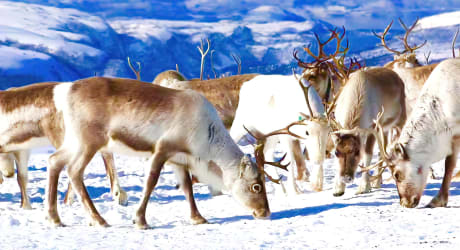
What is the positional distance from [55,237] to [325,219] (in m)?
2.18

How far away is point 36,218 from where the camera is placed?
555 cm

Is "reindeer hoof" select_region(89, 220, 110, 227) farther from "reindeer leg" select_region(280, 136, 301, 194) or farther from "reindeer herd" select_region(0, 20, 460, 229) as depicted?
"reindeer leg" select_region(280, 136, 301, 194)

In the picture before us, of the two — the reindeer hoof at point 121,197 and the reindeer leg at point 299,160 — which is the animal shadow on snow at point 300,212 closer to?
the reindeer leg at point 299,160

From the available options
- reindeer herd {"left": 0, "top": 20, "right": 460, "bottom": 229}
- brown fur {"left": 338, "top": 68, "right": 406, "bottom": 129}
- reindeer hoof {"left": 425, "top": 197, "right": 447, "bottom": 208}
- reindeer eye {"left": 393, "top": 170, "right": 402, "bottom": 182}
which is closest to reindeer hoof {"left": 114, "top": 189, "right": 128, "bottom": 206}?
reindeer herd {"left": 0, "top": 20, "right": 460, "bottom": 229}

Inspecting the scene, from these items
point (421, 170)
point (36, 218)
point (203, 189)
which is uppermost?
point (421, 170)

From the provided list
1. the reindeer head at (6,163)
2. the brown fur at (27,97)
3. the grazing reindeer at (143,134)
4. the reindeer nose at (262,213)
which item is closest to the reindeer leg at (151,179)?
the grazing reindeer at (143,134)

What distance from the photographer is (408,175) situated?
18.1ft

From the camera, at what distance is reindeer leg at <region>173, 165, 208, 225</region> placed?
536 cm

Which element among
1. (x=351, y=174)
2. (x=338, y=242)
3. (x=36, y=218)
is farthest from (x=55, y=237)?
(x=351, y=174)

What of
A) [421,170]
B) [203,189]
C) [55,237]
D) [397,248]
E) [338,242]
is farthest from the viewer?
[203,189]

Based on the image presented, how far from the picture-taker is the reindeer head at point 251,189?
17.4 feet

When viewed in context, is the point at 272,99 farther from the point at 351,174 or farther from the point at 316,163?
the point at 351,174

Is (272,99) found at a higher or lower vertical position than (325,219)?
higher

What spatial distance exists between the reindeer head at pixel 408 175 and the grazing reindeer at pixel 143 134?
1.27m
